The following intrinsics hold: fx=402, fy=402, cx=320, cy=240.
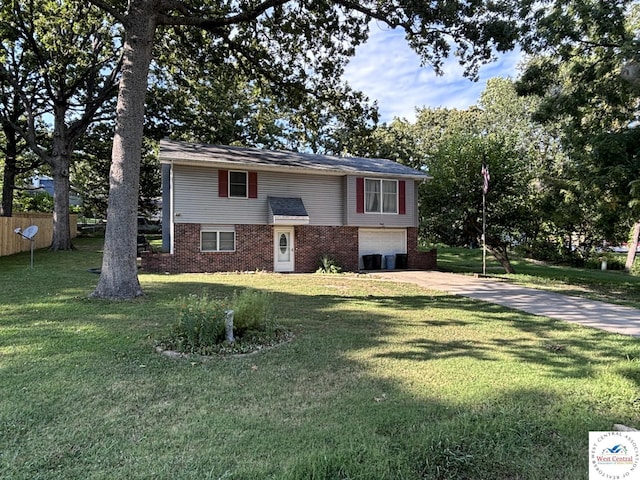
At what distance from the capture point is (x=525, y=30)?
31.8ft

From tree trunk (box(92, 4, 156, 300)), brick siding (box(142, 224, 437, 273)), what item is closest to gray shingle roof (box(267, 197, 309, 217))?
brick siding (box(142, 224, 437, 273))

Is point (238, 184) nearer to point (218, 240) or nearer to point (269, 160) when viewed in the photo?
point (269, 160)

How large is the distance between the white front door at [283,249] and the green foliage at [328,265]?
1.26 m

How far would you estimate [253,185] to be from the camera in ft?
53.3

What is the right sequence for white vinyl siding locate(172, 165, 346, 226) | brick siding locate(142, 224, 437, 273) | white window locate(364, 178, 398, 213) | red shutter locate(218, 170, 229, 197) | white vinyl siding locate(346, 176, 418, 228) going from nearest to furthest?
brick siding locate(142, 224, 437, 273), white vinyl siding locate(172, 165, 346, 226), red shutter locate(218, 170, 229, 197), white vinyl siding locate(346, 176, 418, 228), white window locate(364, 178, 398, 213)

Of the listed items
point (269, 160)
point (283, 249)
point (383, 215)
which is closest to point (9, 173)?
point (269, 160)

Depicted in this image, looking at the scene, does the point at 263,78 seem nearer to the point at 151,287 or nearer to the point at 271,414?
the point at 151,287

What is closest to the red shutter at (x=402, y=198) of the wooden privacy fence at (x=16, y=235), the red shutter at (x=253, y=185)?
the red shutter at (x=253, y=185)

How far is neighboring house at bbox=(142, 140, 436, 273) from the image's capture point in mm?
15055

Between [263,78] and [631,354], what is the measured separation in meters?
12.2

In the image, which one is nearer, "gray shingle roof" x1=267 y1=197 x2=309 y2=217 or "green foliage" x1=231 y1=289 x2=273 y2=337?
"green foliage" x1=231 y1=289 x2=273 y2=337

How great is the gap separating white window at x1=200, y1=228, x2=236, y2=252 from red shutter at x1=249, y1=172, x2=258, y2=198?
66.4 inches

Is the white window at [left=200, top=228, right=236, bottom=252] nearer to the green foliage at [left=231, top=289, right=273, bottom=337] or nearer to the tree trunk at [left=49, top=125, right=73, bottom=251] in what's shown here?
the tree trunk at [left=49, top=125, right=73, bottom=251]

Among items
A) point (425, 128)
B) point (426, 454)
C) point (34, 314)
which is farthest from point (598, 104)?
point (425, 128)
